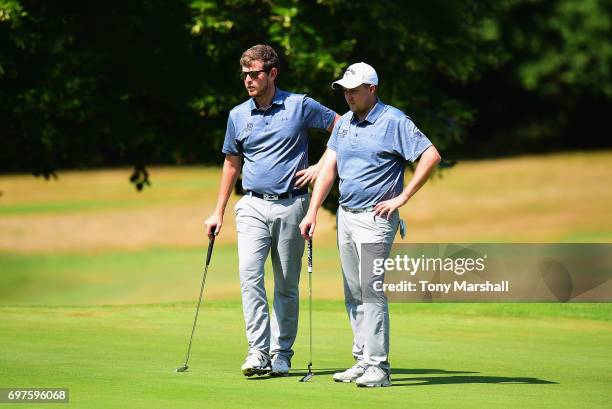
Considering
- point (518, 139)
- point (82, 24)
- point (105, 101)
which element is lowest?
point (82, 24)

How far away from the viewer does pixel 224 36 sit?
15.6 metres

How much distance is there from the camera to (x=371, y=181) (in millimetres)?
7812

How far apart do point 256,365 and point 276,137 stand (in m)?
1.52

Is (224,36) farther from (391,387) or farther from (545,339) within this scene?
(391,387)

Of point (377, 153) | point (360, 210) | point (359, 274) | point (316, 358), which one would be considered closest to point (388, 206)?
point (360, 210)

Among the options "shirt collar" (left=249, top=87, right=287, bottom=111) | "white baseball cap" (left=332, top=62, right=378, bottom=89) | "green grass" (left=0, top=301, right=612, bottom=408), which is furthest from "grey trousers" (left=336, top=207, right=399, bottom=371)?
"shirt collar" (left=249, top=87, right=287, bottom=111)

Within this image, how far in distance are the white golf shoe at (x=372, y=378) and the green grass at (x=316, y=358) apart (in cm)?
10

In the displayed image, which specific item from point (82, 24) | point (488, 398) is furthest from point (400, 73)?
point (82, 24)

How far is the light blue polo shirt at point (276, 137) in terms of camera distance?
8.42 m

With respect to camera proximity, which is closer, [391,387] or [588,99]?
[391,387]

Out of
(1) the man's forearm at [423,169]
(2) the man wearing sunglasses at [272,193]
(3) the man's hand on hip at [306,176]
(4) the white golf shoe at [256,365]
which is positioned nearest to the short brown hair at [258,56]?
(2) the man wearing sunglasses at [272,193]

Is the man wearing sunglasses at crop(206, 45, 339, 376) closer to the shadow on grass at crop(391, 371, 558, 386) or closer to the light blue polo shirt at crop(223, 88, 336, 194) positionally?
the light blue polo shirt at crop(223, 88, 336, 194)

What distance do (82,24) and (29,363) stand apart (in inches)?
180

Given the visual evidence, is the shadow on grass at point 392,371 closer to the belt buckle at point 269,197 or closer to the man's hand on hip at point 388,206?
the belt buckle at point 269,197
